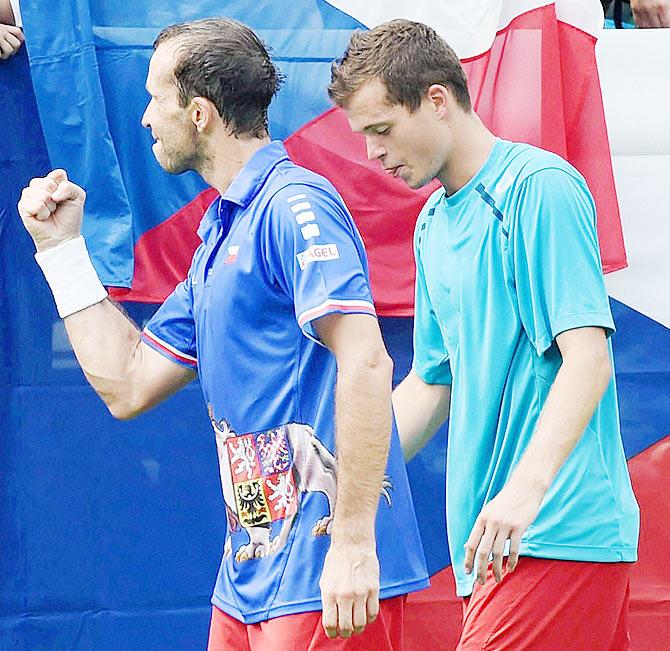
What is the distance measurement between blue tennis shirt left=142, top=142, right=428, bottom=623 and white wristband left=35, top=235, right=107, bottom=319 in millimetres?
275

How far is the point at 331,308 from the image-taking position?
5.58ft

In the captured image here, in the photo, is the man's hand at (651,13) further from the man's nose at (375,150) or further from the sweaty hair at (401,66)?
the man's nose at (375,150)

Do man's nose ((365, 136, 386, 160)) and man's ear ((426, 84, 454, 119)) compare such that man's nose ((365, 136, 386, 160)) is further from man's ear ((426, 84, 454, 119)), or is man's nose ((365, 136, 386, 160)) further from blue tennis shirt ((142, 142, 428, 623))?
blue tennis shirt ((142, 142, 428, 623))

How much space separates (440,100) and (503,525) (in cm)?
78

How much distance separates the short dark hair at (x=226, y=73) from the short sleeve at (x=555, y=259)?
0.47 meters

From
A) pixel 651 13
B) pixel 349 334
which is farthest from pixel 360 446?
pixel 651 13

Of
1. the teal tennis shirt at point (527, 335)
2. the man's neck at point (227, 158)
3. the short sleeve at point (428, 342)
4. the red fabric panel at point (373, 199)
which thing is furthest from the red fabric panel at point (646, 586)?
the man's neck at point (227, 158)

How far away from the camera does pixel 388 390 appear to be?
1717 millimetres

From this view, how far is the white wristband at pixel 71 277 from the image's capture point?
2092 mm

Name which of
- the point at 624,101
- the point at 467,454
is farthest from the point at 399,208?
the point at 467,454

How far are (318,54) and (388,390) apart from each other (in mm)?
1483

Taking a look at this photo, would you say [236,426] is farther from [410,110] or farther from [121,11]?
[121,11]

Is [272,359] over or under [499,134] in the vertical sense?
over

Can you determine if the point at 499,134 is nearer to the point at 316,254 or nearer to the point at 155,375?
the point at 155,375
